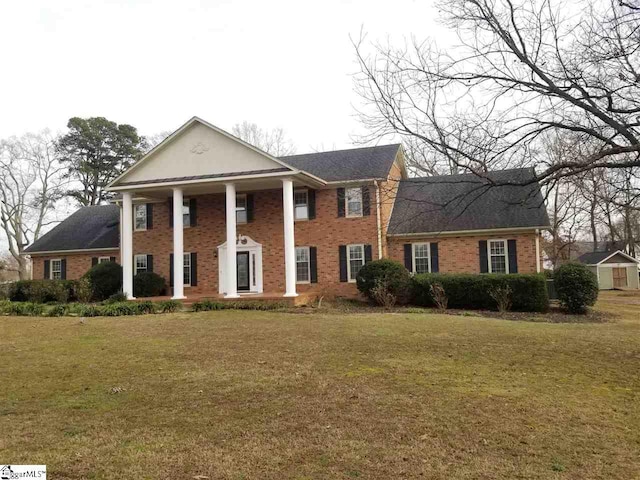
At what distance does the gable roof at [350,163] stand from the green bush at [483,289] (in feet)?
16.5

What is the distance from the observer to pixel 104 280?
23688 millimetres

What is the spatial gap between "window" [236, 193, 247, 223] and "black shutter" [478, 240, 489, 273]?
10.3 m

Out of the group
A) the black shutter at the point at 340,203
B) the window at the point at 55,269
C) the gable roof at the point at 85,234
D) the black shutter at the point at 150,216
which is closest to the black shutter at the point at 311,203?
the black shutter at the point at 340,203

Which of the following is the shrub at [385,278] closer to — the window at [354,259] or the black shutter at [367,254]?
the black shutter at [367,254]

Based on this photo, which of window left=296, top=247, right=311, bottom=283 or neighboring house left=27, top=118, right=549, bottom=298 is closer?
neighboring house left=27, top=118, right=549, bottom=298

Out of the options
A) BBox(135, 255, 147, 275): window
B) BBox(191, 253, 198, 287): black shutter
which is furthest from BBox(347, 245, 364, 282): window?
BBox(135, 255, 147, 275): window

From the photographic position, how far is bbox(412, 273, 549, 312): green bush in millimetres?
18172

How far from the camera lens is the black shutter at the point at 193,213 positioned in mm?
24734

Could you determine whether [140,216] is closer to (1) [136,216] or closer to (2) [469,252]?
(1) [136,216]

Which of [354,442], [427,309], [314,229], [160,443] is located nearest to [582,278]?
[427,309]

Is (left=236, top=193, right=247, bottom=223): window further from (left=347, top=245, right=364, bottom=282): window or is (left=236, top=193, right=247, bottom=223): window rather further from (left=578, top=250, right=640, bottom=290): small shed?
(left=578, top=250, right=640, bottom=290): small shed

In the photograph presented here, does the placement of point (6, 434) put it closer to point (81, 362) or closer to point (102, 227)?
point (81, 362)

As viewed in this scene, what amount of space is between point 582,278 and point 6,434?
56.7 ft

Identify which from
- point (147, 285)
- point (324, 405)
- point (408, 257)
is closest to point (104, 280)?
point (147, 285)
